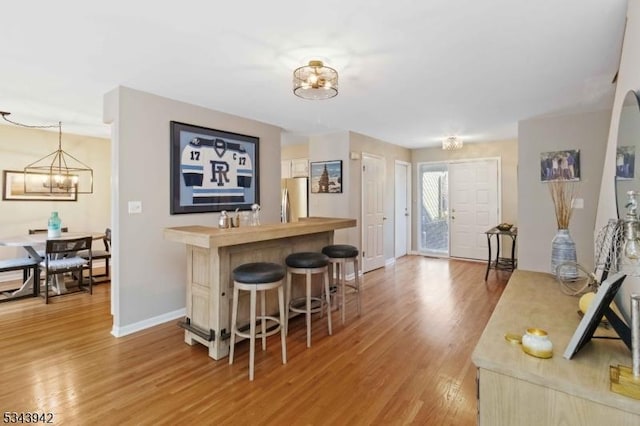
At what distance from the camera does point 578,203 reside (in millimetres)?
4180

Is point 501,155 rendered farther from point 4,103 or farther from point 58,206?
point 58,206

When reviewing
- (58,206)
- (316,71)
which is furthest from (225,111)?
(58,206)

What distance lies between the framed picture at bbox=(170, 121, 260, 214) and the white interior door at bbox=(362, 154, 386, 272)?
77.3 inches

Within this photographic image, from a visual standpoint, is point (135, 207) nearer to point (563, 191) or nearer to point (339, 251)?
point (339, 251)

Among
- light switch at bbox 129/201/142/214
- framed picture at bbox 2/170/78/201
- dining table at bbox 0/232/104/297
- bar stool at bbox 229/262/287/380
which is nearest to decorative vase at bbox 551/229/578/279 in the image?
bar stool at bbox 229/262/287/380

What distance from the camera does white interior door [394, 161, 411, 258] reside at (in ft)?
22.0

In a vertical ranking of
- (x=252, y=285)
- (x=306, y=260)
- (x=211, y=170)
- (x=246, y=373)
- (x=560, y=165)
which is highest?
(x=560, y=165)

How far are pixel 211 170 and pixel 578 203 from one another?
462cm

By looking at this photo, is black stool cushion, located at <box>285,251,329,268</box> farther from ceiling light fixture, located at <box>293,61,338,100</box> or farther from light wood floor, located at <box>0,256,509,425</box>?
ceiling light fixture, located at <box>293,61,338,100</box>

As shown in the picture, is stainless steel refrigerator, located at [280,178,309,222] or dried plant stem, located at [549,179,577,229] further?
stainless steel refrigerator, located at [280,178,309,222]

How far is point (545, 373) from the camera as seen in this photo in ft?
3.24

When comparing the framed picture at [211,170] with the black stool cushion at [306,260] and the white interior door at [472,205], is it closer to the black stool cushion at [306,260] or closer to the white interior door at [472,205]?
the black stool cushion at [306,260]

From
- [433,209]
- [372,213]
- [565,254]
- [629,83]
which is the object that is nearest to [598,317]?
[565,254]

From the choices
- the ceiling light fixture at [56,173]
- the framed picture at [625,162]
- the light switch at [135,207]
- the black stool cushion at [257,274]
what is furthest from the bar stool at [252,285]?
the ceiling light fixture at [56,173]
